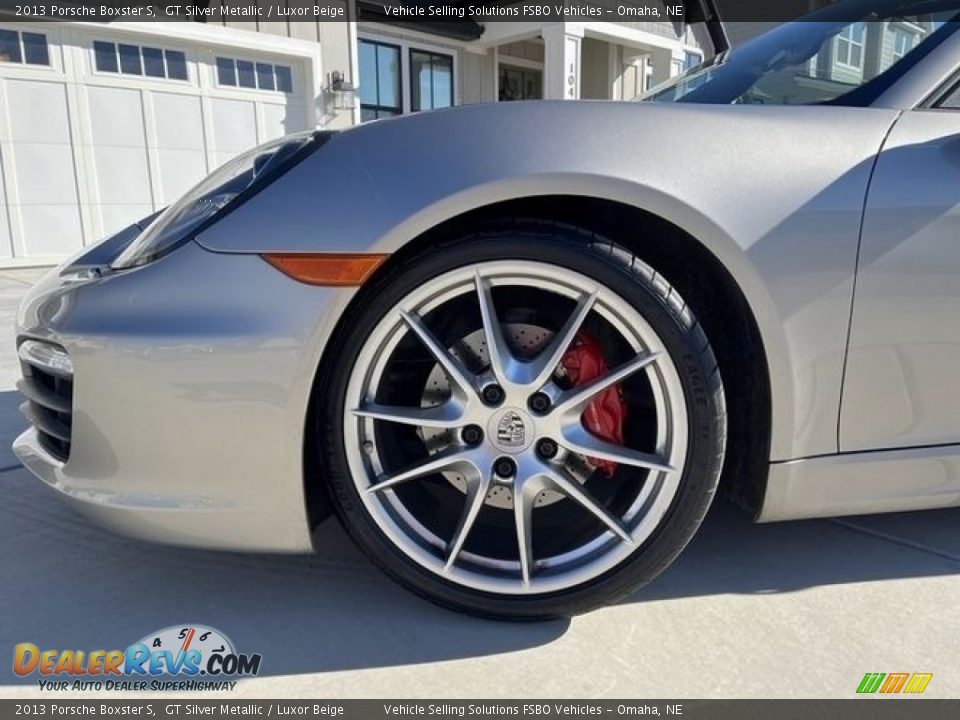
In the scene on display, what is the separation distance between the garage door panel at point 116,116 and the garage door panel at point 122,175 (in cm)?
11

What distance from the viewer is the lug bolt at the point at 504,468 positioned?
1.58 m

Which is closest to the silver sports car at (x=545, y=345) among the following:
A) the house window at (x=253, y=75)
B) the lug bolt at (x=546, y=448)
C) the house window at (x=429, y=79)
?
the lug bolt at (x=546, y=448)

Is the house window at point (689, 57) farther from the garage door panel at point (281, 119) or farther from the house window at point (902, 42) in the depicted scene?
the house window at point (902, 42)

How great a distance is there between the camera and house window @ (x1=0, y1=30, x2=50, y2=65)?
286 inches

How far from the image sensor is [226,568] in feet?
6.08

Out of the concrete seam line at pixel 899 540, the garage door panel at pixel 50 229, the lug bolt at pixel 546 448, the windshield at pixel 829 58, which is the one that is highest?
the windshield at pixel 829 58

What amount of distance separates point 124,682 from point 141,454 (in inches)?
19.0

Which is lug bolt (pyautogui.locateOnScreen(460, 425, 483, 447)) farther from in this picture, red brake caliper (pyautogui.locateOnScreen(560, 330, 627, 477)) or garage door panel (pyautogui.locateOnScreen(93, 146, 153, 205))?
garage door panel (pyautogui.locateOnScreen(93, 146, 153, 205))

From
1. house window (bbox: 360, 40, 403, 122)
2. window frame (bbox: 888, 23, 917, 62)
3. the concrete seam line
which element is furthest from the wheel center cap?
house window (bbox: 360, 40, 403, 122)

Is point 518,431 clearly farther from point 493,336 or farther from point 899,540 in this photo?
point 899,540

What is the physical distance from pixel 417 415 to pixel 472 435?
14 cm
